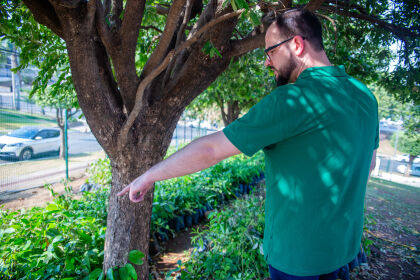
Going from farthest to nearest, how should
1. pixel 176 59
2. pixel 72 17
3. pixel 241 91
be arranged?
pixel 241 91 < pixel 176 59 < pixel 72 17

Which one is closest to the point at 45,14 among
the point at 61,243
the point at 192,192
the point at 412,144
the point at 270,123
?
the point at 270,123

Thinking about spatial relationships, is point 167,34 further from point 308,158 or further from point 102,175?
point 102,175

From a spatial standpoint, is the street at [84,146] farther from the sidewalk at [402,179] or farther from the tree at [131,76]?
the sidewalk at [402,179]

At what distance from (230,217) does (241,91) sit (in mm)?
4410

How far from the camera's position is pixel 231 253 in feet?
9.90

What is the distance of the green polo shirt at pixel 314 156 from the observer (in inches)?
42.9

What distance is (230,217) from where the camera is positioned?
3693mm

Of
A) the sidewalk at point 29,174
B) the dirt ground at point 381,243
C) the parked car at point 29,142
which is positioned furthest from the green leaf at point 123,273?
the parked car at point 29,142

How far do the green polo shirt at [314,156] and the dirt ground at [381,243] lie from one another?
2.87 m

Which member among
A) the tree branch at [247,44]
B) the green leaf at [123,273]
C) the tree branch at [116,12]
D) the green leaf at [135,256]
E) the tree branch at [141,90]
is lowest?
the green leaf at [123,273]

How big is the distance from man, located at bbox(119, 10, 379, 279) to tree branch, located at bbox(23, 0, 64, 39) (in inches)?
66.3

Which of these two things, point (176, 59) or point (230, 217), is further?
point (230, 217)

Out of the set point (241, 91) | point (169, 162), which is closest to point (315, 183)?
point (169, 162)

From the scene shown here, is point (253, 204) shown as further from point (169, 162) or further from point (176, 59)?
point (169, 162)
